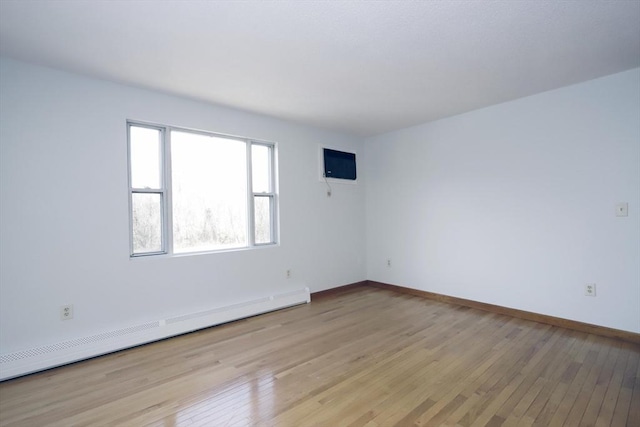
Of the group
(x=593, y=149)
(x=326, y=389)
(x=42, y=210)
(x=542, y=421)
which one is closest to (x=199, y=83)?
(x=42, y=210)

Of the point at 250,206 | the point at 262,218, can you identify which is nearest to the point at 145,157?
the point at 250,206

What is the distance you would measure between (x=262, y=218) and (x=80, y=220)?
1.98 metres

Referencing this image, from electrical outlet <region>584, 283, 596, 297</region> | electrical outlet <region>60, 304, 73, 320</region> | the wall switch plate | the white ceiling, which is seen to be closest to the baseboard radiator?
electrical outlet <region>60, 304, 73, 320</region>

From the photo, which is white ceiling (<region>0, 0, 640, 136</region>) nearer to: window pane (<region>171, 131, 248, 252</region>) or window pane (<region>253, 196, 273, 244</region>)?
window pane (<region>171, 131, 248, 252</region>)

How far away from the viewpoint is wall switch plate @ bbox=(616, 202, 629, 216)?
3.00 metres

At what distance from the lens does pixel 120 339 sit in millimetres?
2939

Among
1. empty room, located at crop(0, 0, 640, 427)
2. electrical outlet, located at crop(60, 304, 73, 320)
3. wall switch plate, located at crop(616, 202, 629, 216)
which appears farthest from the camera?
wall switch plate, located at crop(616, 202, 629, 216)

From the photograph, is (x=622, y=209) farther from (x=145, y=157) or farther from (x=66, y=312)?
(x=66, y=312)

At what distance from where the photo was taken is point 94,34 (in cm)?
220

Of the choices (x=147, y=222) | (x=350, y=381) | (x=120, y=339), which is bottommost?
(x=350, y=381)

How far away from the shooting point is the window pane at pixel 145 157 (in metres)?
3.23

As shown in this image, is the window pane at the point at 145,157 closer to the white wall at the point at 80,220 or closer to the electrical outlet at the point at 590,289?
the white wall at the point at 80,220

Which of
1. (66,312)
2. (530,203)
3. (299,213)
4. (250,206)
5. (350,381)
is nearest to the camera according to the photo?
(350,381)

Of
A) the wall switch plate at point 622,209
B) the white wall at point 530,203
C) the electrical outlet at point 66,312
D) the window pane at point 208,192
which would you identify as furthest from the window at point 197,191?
the wall switch plate at point 622,209
